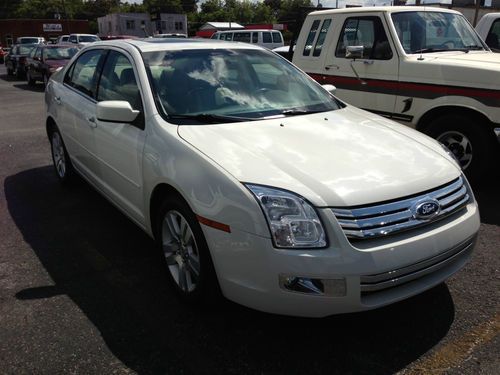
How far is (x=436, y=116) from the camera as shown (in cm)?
553

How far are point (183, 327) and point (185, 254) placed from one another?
45 centimetres

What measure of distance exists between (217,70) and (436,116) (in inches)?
117

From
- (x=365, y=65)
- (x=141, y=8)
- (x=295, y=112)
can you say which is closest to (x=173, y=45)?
(x=295, y=112)

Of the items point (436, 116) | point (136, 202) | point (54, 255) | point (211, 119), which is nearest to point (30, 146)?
point (54, 255)

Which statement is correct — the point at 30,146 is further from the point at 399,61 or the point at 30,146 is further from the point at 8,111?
the point at 399,61

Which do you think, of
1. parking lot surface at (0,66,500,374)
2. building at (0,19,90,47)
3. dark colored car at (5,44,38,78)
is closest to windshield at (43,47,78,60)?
dark colored car at (5,44,38,78)

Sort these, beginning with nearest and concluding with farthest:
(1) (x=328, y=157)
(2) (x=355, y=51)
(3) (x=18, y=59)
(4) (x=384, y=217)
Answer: (4) (x=384, y=217) → (1) (x=328, y=157) → (2) (x=355, y=51) → (3) (x=18, y=59)

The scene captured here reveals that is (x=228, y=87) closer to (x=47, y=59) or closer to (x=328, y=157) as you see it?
(x=328, y=157)

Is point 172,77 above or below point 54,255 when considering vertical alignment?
above

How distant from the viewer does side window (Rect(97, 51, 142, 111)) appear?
366 cm

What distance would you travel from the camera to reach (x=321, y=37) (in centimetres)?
673

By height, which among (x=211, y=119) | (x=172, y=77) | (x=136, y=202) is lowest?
(x=136, y=202)

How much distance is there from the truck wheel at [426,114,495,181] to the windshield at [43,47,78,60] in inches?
568

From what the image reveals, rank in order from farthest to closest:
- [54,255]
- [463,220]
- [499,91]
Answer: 1. [499,91]
2. [54,255]
3. [463,220]
